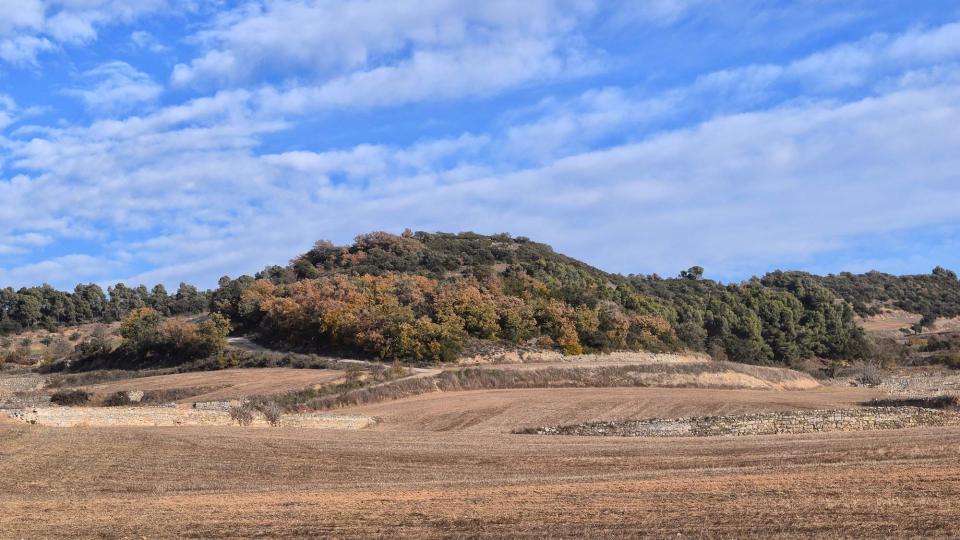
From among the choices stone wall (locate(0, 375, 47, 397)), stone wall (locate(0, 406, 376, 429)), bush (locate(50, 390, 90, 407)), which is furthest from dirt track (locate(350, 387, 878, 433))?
stone wall (locate(0, 375, 47, 397))

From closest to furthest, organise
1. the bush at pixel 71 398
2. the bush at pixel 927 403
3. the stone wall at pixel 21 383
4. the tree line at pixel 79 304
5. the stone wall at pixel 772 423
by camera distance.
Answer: the stone wall at pixel 772 423 → the bush at pixel 927 403 → the bush at pixel 71 398 → the stone wall at pixel 21 383 → the tree line at pixel 79 304

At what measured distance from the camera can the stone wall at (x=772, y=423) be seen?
98.5ft

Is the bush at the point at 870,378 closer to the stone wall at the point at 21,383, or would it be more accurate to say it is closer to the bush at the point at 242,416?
the bush at the point at 242,416

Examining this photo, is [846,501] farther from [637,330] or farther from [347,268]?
[347,268]

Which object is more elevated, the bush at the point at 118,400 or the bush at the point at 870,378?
the bush at the point at 118,400

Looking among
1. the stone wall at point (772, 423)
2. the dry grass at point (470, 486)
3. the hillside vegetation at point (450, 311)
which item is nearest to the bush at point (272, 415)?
the dry grass at point (470, 486)

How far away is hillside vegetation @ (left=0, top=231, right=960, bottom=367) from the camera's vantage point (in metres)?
64.4

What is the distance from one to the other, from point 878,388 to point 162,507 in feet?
167

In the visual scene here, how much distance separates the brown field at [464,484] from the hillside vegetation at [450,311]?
33.7m

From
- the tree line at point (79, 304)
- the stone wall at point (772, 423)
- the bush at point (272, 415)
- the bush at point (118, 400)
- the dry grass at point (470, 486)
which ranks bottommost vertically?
the stone wall at point (772, 423)

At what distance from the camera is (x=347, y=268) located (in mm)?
87250

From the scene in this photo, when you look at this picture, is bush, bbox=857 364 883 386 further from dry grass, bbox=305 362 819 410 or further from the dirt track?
the dirt track

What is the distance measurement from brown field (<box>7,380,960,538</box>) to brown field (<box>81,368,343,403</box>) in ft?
55.4

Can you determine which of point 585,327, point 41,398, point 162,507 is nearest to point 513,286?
point 585,327
